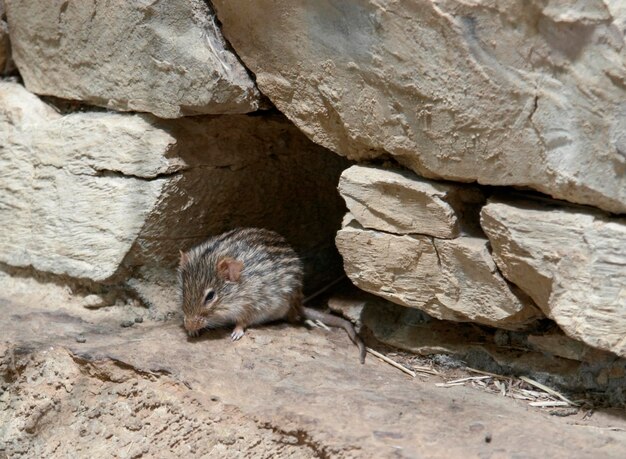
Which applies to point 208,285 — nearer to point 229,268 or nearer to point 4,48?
point 229,268

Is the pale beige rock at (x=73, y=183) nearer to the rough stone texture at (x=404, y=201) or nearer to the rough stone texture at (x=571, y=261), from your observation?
the rough stone texture at (x=404, y=201)

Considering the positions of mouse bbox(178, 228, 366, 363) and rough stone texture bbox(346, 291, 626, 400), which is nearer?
rough stone texture bbox(346, 291, 626, 400)

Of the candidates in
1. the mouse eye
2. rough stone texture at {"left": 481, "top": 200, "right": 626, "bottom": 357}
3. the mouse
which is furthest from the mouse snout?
rough stone texture at {"left": 481, "top": 200, "right": 626, "bottom": 357}

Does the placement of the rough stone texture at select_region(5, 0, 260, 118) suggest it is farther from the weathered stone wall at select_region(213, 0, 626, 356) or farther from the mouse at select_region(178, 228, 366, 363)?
the mouse at select_region(178, 228, 366, 363)

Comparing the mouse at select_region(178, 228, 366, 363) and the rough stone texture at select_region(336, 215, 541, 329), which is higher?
the rough stone texture at select_region(336, 215, 541, 329)

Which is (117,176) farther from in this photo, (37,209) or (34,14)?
(34,14)

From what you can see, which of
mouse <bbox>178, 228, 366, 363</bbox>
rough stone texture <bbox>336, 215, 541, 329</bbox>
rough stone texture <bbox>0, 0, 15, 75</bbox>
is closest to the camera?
rough stone texture <bbox>336, 215, 541, 329</bbox>

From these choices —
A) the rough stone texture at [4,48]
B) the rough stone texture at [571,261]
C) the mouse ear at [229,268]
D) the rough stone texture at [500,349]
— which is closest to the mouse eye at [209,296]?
the mouse ear at [229,268]

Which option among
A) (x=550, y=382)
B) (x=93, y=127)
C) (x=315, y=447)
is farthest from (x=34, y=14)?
(x=550, y=382)

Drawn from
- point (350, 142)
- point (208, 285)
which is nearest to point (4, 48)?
point (208, 285)
